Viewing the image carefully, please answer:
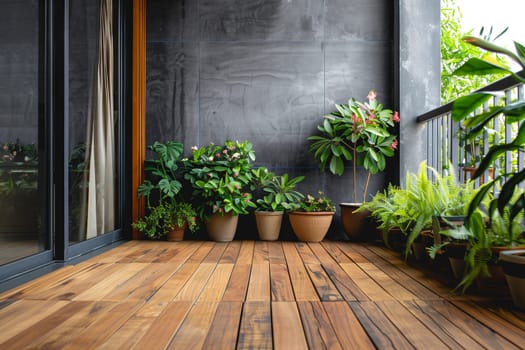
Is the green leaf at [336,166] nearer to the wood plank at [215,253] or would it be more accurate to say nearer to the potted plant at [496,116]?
the wood plank at [215,253]

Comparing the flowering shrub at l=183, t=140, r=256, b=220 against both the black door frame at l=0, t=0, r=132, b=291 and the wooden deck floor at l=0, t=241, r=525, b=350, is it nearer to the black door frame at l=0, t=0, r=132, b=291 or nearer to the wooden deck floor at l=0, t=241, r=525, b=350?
the wooden deck floor at l=0, t=241, r=525, b=350

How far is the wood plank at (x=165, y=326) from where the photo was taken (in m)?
1.29

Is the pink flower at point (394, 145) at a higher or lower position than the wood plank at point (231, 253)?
higher

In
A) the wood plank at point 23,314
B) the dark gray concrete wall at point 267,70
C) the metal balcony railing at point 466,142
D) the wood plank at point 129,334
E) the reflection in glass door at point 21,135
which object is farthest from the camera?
the dark gray concrete wall at point 267,70

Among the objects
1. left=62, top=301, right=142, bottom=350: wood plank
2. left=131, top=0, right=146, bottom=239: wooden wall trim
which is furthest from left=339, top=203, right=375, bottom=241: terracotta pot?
left=62, top=301, right=142, bottom=350: wood plank

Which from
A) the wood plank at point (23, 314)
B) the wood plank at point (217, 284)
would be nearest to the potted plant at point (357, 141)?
the wood plank at point (217, 284)

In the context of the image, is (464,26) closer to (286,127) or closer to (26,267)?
(286,127)

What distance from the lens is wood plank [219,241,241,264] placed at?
2.72 metres

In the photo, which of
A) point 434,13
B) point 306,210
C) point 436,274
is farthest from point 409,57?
point 436,274

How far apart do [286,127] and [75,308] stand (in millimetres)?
2667

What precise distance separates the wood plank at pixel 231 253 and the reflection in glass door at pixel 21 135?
3.57 feet

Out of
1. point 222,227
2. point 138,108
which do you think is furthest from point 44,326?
point 138,108

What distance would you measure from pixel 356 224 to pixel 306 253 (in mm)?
758

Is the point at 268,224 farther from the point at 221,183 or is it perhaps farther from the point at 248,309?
the point at 248,309
